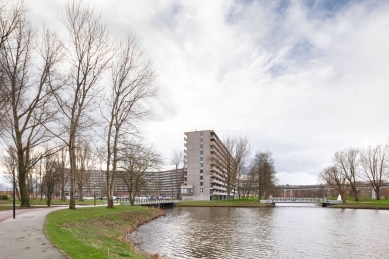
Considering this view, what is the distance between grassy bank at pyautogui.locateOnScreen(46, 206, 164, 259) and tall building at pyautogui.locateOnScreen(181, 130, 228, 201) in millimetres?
73873

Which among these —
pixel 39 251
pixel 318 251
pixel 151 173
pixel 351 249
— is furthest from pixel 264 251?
pixel 151 173

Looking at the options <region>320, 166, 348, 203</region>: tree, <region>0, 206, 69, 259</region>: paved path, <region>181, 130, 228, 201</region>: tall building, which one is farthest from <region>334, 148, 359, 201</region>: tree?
<region>0, 206, 69, 259</region>: paved path

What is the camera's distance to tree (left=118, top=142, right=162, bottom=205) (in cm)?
3056

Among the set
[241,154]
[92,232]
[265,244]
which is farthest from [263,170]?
[92,232]

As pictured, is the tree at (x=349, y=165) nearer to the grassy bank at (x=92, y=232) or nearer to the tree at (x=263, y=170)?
the tree at (x=263, y=170)

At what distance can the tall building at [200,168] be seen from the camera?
108963 millimetres

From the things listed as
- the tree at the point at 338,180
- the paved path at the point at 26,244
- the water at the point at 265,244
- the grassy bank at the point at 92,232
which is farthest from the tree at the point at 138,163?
the tree at the point at 338,180

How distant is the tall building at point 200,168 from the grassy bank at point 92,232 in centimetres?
7387

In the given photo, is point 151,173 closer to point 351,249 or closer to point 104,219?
point 104,219

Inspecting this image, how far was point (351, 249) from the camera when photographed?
17703 mm

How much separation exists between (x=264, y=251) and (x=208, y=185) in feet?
304

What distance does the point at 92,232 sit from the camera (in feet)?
56.2

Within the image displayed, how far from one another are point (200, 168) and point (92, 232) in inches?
3766

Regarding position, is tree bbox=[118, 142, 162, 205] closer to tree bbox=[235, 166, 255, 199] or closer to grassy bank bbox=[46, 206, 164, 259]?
grassy bank bbox=[46, 206, 164, 259]
